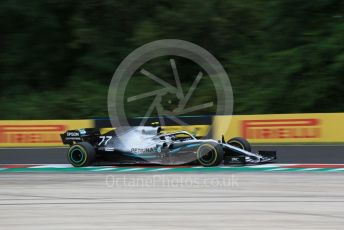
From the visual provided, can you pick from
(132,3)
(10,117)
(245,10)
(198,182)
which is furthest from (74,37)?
(198,182)

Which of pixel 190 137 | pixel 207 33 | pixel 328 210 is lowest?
pixel 328 210

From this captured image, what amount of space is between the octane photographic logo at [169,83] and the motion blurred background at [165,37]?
1.60 feet

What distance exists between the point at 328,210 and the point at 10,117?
71.2ft

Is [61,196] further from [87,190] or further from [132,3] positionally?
[132,3]

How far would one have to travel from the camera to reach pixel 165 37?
94.8 ft

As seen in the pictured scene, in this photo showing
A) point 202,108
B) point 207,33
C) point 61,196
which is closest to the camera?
point 61,196

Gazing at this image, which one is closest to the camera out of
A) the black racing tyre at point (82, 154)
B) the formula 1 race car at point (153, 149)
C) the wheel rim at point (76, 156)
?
the formula 1 race car at point (153, 149)

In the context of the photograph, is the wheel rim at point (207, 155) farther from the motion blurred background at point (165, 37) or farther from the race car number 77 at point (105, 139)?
the motion blurred background at point (165, 37)

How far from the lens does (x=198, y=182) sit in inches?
445

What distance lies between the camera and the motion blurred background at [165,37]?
25438 millimetres

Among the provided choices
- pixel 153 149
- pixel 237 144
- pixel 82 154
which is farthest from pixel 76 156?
pixel 237 144

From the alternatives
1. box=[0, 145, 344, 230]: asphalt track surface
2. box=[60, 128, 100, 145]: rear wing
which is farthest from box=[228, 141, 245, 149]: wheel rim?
box=[60, 128, 100, 145]: rear wing

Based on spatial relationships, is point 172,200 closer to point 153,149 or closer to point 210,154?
point 210,154

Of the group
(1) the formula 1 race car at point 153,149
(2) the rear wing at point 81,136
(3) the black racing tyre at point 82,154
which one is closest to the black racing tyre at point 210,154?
(1) the formula 1 race car at point 153,149
